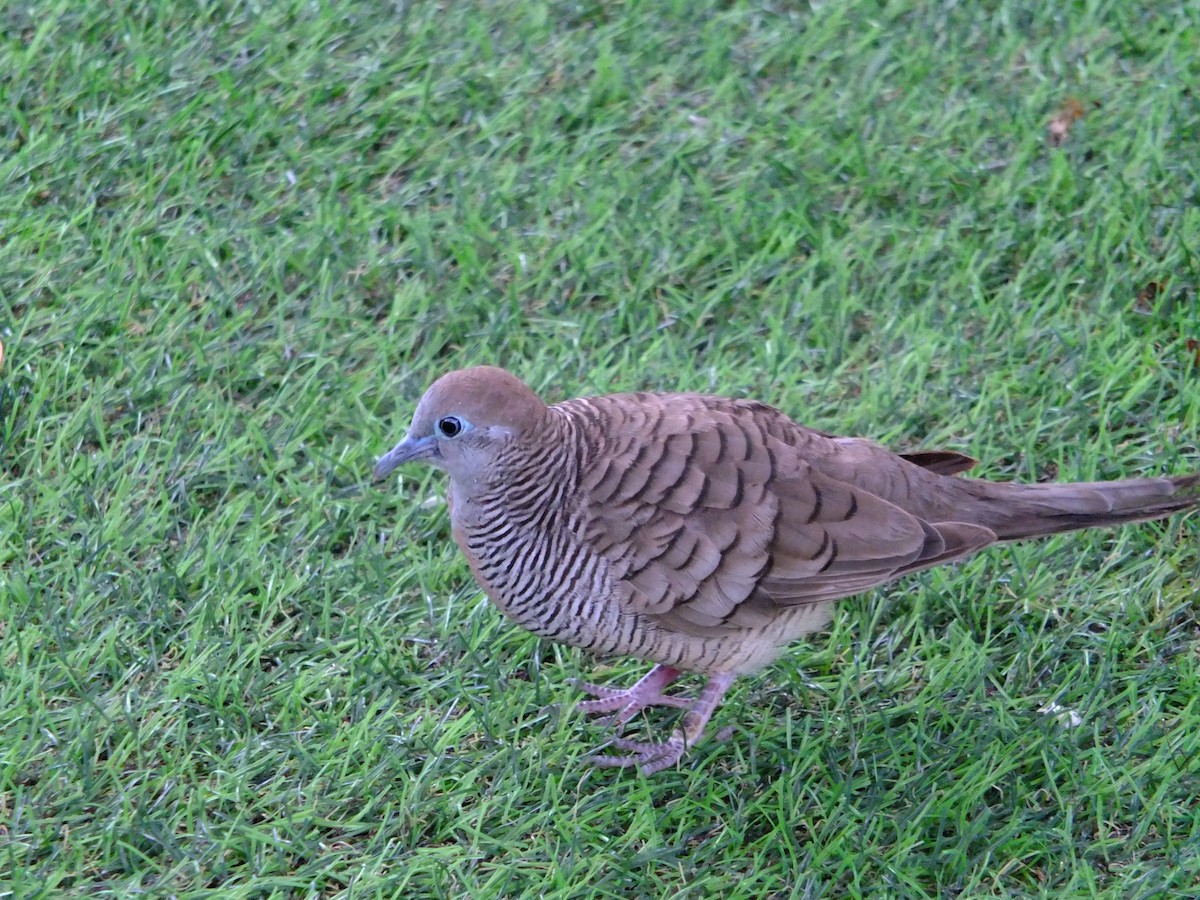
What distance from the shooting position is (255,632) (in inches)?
152

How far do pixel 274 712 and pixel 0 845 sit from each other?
743 millimetres

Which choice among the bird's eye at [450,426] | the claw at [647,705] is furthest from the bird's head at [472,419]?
the claw at [647,705]

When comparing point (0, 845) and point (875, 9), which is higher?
point (875, 9)

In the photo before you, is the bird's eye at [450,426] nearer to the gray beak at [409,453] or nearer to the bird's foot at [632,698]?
the gray beak at [409,453]

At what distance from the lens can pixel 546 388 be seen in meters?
4.59

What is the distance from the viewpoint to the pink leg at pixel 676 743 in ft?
11.9

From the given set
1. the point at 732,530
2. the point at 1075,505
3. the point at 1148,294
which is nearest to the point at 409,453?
the point at 732,530

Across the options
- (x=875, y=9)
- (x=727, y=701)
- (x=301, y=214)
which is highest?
(x=875, y=9)

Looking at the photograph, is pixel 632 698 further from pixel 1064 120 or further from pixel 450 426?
pixel 1064 120

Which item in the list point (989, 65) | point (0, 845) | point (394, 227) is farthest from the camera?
point (989, 65)

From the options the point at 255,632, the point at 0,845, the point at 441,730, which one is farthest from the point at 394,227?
the point at 0,845

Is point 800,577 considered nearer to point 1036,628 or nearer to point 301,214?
point 1036,628

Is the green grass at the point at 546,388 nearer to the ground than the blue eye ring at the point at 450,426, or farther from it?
nearer to the ground

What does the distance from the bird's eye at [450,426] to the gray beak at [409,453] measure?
3cm
